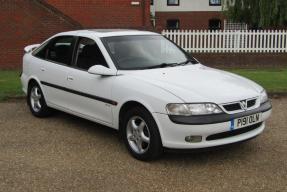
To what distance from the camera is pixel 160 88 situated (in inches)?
227

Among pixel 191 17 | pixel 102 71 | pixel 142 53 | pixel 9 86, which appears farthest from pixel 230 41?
pixel 191 17

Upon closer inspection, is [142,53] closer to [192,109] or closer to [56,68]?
[56,68]

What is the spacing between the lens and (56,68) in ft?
24.7

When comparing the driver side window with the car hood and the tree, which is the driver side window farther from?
the tree

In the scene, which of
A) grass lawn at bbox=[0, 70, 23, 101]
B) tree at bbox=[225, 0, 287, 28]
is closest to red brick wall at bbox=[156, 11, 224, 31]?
tree at bbox=[225, 0, 287, 28]

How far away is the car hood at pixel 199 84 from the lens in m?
5.63

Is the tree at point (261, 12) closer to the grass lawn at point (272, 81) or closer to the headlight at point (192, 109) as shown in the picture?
the grass lawn at point (272, 81)

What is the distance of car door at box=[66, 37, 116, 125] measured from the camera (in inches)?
255

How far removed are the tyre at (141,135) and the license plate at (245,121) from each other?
0.87 metres

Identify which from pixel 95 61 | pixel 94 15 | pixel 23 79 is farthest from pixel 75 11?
pixel 95 61

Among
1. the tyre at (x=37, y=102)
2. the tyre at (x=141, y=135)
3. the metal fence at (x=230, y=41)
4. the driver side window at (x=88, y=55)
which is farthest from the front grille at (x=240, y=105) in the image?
the metal fence at (x=230, y=41)

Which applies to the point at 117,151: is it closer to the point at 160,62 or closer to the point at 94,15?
the point at 160,62

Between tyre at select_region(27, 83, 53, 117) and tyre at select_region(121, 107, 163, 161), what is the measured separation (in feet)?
7.73

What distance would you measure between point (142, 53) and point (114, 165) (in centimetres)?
182
